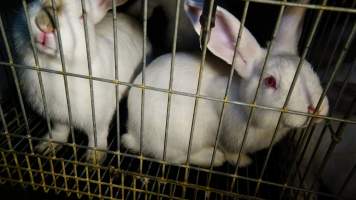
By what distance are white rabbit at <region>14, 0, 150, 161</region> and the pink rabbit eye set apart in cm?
58

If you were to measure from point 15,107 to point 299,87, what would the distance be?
48.2 inches

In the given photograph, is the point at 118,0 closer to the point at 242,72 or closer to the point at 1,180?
the point at 242,72

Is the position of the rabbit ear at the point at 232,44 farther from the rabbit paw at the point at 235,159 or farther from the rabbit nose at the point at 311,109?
the rabbit paw at the point at 235,159

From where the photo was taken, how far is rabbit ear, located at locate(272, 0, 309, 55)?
111 centimetres

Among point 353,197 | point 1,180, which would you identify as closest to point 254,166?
point 353,197

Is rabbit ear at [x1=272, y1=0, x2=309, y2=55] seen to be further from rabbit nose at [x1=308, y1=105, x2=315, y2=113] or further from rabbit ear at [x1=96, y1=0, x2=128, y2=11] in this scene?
rabbit ear at [x1=96, y1=0, x2=128, y2=11]

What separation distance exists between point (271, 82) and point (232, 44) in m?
0.19

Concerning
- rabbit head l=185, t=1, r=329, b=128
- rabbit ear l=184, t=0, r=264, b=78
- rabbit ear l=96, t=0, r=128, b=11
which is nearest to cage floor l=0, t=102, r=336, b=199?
rabbit head l=185, t=1, r=329, b=128

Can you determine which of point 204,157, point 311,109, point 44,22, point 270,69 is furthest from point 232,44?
point 44,22

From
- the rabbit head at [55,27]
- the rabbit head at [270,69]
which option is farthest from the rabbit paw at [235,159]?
the rabbit head at [55,27]

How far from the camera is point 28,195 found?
1148 mm

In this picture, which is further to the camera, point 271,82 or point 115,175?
point 115,175

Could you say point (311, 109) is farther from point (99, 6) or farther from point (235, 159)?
point (99, 6)

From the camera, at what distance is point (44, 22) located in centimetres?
92
